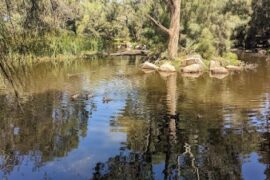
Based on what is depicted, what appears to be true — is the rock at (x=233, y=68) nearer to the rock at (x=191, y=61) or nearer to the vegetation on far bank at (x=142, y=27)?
the vegetation on far bank at (x=142, y=27)

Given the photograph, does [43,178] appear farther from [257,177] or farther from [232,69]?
[232,69]

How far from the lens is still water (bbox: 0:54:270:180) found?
9914mm

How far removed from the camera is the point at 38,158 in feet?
35.2

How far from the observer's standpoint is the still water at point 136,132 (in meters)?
9.91

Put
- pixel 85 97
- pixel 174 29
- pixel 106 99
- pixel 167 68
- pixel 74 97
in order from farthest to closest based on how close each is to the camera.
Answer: pixel 174 29, pixel 167 68, pixel 85 97, pixel 74 97, pixel 106 99

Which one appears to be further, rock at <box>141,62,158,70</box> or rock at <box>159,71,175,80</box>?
rock at <box>141,62,158,70</box>

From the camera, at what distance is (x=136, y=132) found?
13.0m

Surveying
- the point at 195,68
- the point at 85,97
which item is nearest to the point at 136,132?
the point at 85,97

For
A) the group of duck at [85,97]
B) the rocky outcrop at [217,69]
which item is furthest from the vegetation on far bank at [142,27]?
the group of duck at [85,97]

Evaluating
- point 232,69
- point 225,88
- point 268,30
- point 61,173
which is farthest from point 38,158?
point 268,30

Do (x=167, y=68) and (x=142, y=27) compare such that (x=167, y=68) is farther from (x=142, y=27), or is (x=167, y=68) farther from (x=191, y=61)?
(x=142, y=27)

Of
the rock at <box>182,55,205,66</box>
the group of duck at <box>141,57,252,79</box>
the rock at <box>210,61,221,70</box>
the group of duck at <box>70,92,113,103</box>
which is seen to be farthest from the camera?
the rock at <box>210,61,221,70</box>

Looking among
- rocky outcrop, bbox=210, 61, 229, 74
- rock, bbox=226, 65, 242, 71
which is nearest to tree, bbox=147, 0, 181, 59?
rocky outcrop, bbox=210, 61, 229, 74

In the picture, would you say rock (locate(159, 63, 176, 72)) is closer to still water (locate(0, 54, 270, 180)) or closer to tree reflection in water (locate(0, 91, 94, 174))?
still water (locate(0, 54, 270, 180))
